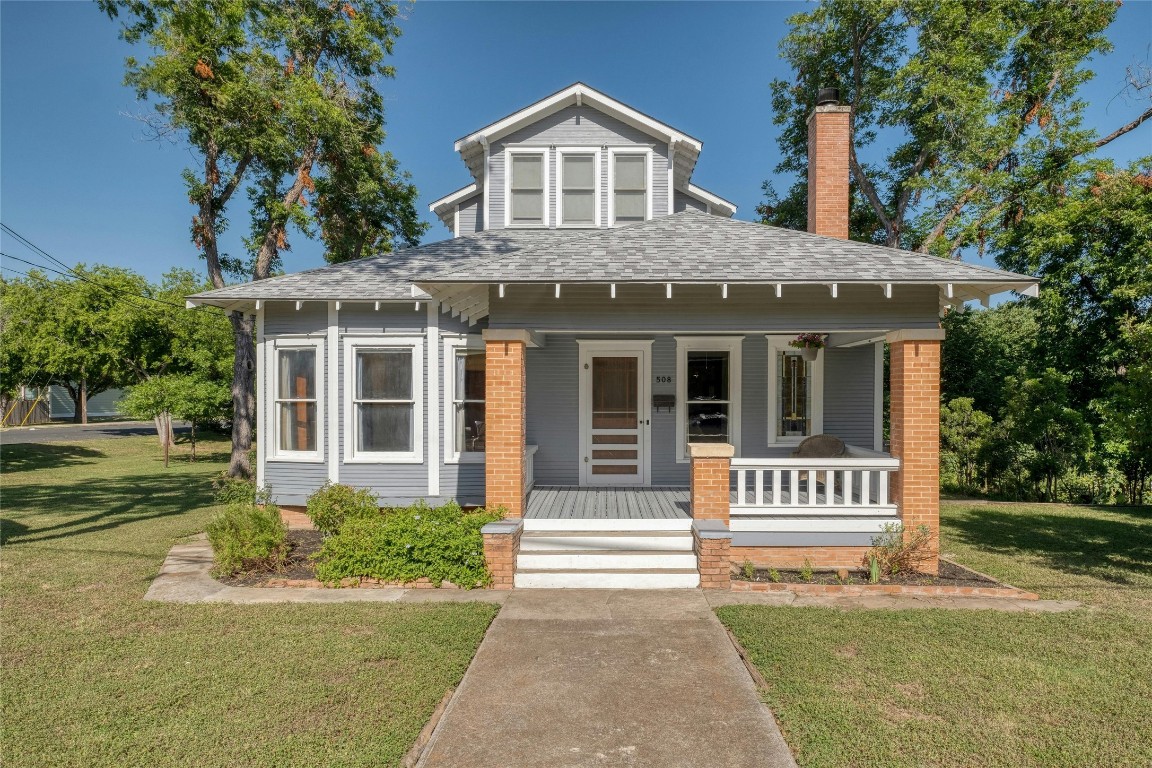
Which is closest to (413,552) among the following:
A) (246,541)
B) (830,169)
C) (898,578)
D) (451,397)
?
(246,541)

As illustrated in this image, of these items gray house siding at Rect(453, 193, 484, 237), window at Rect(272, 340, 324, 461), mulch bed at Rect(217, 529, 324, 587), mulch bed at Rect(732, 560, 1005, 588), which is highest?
gray house siding at Rect(453, 193, 484, 237)

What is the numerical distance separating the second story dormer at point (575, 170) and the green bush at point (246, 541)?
22.4 feet

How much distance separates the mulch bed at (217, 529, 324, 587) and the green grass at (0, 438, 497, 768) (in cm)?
82

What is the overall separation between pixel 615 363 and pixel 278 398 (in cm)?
586

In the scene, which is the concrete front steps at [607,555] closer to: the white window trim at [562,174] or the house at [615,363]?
the house at [615,363]

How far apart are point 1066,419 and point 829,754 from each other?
13.7 m

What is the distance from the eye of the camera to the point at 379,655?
4.86 meters

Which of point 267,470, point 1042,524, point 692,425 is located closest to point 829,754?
point 692,425

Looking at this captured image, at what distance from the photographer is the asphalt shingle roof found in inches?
269

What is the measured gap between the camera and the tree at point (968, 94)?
15.9m

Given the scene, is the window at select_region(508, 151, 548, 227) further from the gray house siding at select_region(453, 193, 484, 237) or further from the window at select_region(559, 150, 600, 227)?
the gray house siding at select_region(453, 193, 484, 237)

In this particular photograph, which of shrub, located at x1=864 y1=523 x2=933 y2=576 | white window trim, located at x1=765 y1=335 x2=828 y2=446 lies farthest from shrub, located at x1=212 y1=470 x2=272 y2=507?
shrub, located at x1=864 y1=523 x2=933 y2=576

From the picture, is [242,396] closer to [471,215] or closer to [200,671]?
[471,215]

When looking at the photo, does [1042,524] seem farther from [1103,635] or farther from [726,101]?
[726,101]
